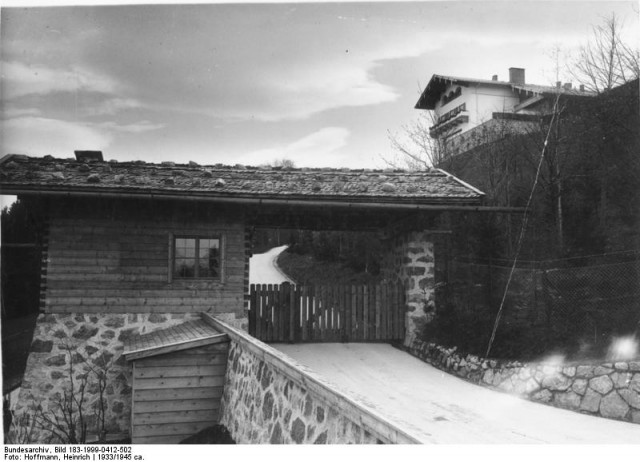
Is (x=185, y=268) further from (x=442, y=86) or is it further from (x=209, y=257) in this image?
(x=442, y=86)

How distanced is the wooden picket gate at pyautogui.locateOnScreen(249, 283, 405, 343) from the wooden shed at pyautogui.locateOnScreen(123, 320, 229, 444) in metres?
3.32

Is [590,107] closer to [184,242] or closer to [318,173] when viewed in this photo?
[318,173]

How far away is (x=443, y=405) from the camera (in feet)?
25.1

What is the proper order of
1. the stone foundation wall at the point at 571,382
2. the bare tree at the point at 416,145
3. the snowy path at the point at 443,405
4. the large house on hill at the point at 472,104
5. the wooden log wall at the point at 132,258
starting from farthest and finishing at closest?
the bare tree at the point at 416,145
the large house on hill at the point at 472,104
the wooden log wall at the point at 132,258
the stone foundation wall at the point at 571,382
the snowy path at the point at 443,405

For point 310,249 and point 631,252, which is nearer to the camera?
point 631,252

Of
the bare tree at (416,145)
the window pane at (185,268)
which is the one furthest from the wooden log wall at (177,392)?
the bare tree at (416,145)

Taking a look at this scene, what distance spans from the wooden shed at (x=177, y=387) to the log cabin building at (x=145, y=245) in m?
1.53

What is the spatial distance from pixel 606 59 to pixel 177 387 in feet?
40.2

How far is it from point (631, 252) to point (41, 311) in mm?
11258

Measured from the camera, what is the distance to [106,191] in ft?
32.9

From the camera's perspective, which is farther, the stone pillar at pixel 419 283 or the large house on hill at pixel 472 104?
the large house on hill at pixel 472 104

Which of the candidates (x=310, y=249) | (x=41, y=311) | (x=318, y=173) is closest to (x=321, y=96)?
(x=318, y=173)

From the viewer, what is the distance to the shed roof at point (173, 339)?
320 inches

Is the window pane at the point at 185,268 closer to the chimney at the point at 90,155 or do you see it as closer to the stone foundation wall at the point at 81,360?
the stone foundation wall at the point at 81,360
